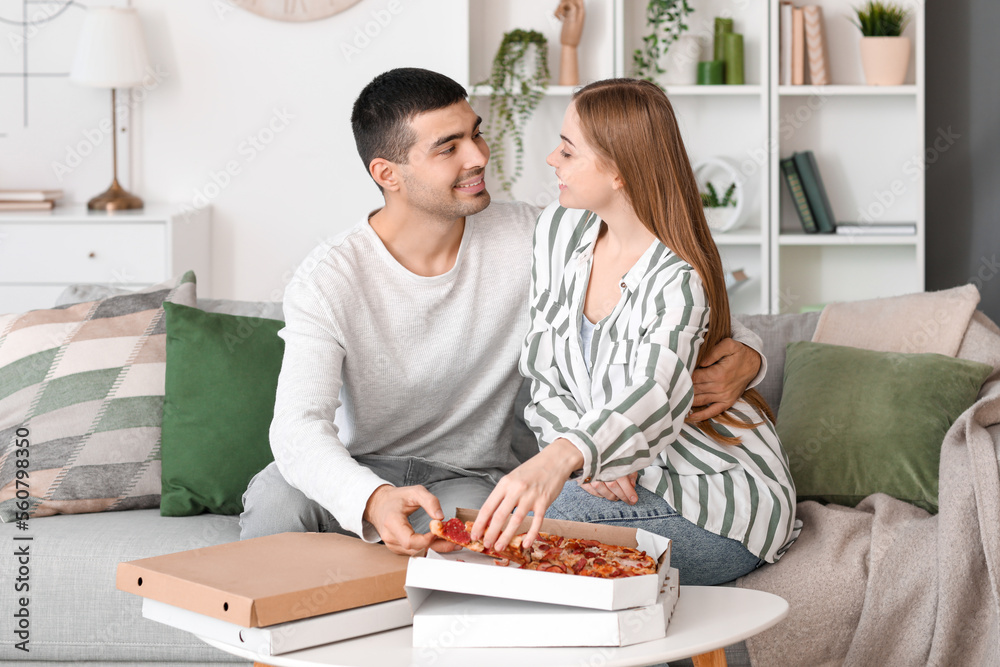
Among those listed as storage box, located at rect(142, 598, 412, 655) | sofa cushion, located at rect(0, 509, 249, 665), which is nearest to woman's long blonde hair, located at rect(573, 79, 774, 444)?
storage box, located at rect(142, 598, 412, 655)

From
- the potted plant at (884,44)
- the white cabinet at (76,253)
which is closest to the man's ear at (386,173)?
the white cabinet at (76,253)

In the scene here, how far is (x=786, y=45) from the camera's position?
11.3 feet

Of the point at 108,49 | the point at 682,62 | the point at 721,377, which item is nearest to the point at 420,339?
the point at 721,377

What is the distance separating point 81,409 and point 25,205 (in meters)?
1.80

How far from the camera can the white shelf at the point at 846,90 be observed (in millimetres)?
3443

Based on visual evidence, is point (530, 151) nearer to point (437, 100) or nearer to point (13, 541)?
point (437, 100)

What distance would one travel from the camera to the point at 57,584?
1.63 meters

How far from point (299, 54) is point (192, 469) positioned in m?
2.27

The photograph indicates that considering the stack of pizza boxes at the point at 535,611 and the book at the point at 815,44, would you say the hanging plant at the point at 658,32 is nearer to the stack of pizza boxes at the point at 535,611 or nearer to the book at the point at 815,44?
the book at the point at 815,44

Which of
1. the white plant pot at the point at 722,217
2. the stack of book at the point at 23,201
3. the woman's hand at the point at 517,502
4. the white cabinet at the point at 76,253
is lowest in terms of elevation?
the woman's hand at the point at 517,502

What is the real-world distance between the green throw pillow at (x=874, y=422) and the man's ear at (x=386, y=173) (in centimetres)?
82

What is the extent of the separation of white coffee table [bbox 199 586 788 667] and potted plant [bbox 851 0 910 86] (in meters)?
2.87

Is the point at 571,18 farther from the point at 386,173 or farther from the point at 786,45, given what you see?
the point at 386,173

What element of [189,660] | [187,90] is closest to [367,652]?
[189,660]
